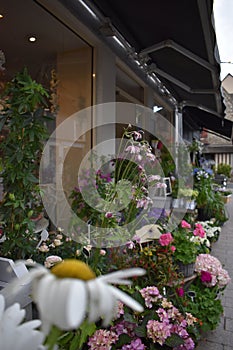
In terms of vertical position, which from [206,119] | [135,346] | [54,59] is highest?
[206,119]

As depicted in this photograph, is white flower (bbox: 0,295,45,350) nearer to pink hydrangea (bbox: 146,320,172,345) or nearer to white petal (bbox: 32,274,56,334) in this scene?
white petal (bbox: 32,274,56,334)

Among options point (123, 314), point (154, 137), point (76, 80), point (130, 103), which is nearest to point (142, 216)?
point (123, 314)

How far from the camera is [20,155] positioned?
4.66 feet

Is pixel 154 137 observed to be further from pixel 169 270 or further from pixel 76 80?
pixel 169 270

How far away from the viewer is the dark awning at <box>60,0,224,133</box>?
2.21 meters

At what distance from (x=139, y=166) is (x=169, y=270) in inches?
26.8

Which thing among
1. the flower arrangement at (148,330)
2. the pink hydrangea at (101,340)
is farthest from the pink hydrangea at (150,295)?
the pink hydrangea at (101,340)

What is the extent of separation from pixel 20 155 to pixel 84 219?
2.36ft

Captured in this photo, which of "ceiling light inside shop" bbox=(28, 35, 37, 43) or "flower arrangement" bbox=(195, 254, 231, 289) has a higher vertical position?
"ceiling light inside shop" bbox=(28, 35, 37, 43)

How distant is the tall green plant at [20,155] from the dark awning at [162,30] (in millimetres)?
1335

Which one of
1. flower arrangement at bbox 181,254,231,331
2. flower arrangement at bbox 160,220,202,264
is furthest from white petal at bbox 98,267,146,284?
flower arrangement at bbox 160,220,202,264

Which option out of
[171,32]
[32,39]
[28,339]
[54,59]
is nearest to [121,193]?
[28,339]

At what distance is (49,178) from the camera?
2.53 m

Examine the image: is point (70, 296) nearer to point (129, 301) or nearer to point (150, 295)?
point (129, 301)
